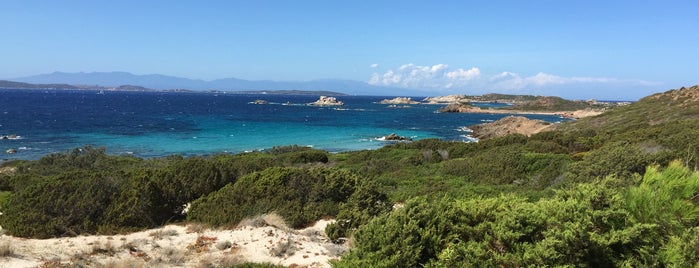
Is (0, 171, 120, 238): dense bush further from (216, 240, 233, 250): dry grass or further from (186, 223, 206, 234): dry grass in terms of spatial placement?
(216, 240, 233, 250): dry grass

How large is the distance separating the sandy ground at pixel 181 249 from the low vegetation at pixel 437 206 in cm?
41

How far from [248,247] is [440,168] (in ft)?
49.3

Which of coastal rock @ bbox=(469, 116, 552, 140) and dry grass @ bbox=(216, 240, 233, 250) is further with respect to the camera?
coastal rock @ bbox=(469, 116, 552, 140)

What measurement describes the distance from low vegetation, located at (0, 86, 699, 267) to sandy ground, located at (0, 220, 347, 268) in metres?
0.41

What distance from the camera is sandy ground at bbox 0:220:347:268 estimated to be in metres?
8.24

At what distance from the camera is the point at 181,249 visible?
9.22 meters

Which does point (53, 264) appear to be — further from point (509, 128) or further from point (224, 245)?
point (509, 128)

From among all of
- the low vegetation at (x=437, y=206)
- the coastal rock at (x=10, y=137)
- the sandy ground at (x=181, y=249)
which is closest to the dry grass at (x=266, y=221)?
the sandy ground at (x=181, y=249)

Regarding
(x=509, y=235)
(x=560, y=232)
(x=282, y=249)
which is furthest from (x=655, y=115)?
(x=282, y=249)

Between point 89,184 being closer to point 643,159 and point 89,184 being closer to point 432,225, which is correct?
point 432,225

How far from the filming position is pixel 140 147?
155 ft

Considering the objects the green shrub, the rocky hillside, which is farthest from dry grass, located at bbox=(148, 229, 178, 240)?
the rocky hillside

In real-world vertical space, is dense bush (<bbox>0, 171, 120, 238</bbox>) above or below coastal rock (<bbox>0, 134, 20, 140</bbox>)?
above

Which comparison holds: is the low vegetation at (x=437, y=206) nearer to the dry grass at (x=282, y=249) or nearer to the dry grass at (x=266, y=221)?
the dry grass at (x=282, y=249)
